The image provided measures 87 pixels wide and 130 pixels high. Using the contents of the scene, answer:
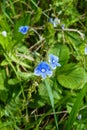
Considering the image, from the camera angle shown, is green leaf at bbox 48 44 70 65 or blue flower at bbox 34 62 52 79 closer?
blue flower at bbox 34 62 52 79

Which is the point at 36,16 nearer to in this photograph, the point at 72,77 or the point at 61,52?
the point at 61,52

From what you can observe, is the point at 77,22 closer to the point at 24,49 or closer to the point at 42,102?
the point at 24,49

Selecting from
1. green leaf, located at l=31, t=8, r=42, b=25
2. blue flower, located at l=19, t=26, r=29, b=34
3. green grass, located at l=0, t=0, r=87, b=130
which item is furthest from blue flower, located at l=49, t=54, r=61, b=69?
green leaf, located at l=31, t=8, r=42, b=25

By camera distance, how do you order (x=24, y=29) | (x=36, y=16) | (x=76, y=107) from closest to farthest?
(x=76, y=107)
(x=24, y=29)
(x=36, y=16)

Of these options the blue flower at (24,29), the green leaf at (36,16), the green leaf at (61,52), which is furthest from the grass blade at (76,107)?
the green leaf at (36,16)

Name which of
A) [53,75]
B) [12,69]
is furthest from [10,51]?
[53,75]

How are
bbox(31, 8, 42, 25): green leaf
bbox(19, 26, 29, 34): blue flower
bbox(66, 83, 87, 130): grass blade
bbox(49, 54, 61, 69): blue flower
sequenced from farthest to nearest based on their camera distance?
bbox(31, 8, 42, 25): green leaf, bbox(19, 26, 29, 34): blue flower, bbox(49, 54, 61, 69): blue flower, bbox(66, 83, 87, 130): grass blade

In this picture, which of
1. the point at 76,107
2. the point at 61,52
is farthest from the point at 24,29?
the point at 76,107

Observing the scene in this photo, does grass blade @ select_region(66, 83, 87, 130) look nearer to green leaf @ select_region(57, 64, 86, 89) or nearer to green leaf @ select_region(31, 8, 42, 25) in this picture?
green leaf @ select_region(57, 64, 86, 89)
